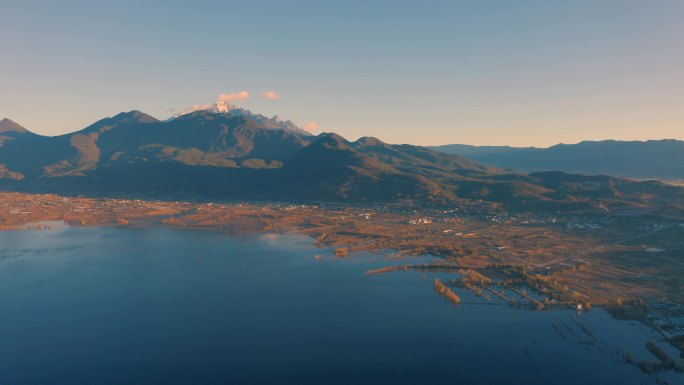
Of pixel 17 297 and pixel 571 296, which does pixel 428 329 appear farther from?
pixel 17 297

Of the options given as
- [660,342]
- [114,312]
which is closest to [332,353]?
[114,312]

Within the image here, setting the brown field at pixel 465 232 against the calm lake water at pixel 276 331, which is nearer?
the calm lake water at pixel 276 331

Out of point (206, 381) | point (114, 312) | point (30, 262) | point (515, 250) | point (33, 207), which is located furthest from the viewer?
point (33, 207)

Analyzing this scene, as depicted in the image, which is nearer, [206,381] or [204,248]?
[206,381]

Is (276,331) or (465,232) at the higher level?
(276,331)

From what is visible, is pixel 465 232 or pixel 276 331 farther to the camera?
pixel 465 232

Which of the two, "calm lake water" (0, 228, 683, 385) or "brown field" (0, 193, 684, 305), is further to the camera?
"brown field" (0, 193, 684, 305)

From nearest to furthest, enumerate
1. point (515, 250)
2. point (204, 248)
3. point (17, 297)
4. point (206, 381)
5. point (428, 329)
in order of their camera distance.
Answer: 1. point (206, 381)
2. point (428, 329)
3. point (17, 297)
4. point (515, 250)
5. point (204, 248)
